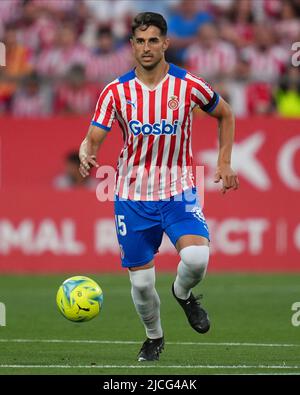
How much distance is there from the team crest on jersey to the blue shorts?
673mm

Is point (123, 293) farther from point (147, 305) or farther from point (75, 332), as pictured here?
point (147, 305)

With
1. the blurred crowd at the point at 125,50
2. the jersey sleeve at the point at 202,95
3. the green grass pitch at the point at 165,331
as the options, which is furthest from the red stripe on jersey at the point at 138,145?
the blurred crowd at the point at 125,50

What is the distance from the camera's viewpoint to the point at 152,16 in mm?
9305

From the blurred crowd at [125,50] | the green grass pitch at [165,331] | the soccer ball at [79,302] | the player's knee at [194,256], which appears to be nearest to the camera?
the green grass pitch at [165,331]

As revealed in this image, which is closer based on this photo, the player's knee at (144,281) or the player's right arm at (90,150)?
the player's right arm at (90,150)

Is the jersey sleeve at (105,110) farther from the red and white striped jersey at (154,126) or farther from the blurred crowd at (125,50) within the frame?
the blurred crowd at (125,50)

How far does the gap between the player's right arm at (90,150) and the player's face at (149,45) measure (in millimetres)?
648

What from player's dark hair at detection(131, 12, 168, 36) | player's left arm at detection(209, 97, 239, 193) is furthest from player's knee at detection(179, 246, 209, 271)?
player's dark hair at detection(131, 12, 168, 36)

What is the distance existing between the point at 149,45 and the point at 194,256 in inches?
65.9

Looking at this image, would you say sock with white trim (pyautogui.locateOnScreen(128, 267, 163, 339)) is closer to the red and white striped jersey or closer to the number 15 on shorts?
the number 15 on shorts

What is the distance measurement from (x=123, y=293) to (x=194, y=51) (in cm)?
604

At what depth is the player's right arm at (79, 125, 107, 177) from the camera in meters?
9.03

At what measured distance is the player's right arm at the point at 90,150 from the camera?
9.03 meters

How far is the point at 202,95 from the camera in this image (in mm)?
9484
